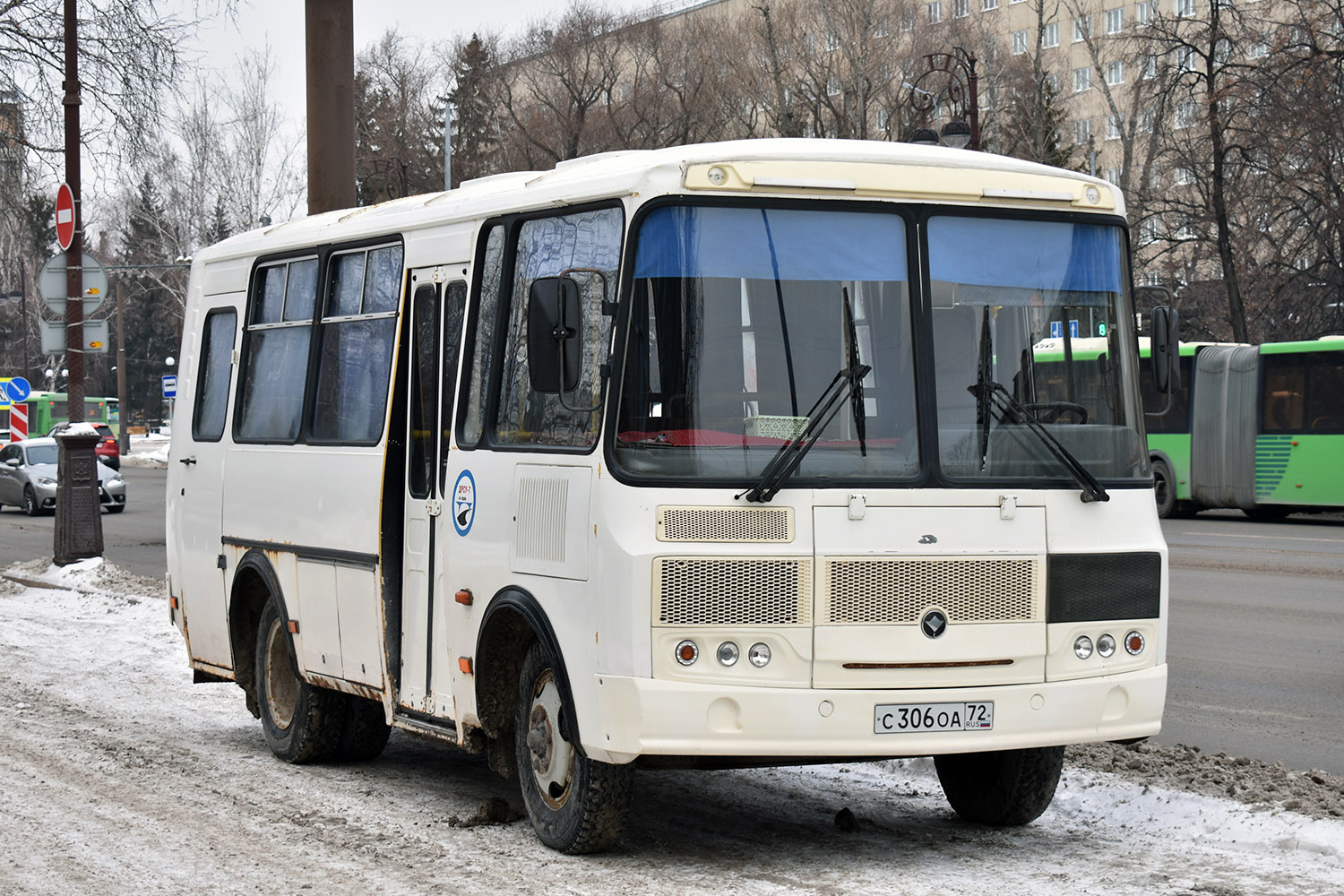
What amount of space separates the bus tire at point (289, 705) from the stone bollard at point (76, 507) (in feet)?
36.9

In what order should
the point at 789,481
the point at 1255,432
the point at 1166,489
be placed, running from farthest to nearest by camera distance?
the point at 1166,489 → the point at 1255,432 → the point at 789,481

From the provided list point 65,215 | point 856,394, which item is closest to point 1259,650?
point 856,394

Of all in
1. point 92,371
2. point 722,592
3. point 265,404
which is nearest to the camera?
point 722,592

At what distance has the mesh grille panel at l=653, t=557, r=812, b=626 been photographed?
661 cm

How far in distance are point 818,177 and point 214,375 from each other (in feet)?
16.6

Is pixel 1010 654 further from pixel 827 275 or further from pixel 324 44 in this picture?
pixel 324 44

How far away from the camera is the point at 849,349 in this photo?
22.8 ft

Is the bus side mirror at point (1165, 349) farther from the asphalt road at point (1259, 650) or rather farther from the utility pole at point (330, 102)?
the utility pole at point (330, 102)

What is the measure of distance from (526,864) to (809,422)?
1911 millimetres

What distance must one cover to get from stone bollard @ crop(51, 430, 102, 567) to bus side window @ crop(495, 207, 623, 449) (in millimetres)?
14119

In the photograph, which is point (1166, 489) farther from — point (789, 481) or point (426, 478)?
point (789, 481)

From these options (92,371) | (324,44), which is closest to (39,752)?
(324,44)

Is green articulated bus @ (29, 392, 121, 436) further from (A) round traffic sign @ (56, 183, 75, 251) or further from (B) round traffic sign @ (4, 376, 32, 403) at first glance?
(A) round traffic sign @ (56, 183, 75, 251)

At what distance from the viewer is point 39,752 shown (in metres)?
9.43
